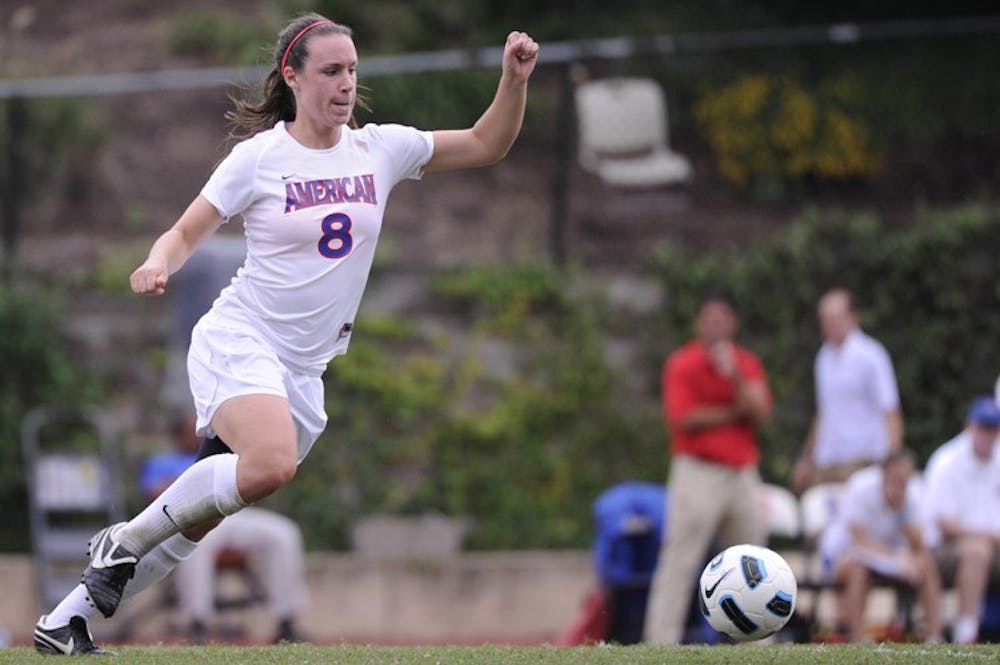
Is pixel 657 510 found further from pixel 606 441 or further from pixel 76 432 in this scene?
pixel 76 432

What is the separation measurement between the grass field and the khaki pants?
143 inches

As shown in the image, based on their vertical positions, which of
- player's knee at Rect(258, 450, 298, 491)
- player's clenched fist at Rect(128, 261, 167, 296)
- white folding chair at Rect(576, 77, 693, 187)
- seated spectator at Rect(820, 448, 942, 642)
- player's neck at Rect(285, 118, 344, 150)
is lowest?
seated spectator at Rect(820, 448, 942, 642)

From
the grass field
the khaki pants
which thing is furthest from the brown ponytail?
the khaki pants

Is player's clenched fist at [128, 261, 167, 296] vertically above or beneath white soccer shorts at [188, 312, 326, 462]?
above

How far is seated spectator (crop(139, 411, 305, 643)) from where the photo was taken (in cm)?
1090

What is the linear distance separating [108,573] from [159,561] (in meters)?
→ 0.23

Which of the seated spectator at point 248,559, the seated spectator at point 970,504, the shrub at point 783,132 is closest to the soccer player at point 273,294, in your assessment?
the seated spectator at point 248,559

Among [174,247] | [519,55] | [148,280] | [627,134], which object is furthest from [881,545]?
[148,280]

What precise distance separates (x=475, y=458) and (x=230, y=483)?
757 centimetres

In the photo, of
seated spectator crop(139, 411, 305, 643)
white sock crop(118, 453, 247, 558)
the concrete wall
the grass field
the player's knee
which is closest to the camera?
the player's knee

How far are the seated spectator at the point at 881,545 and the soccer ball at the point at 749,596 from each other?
13.8ft

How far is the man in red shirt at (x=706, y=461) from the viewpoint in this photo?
33.2 feet

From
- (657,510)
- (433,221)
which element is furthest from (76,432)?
(657,510)

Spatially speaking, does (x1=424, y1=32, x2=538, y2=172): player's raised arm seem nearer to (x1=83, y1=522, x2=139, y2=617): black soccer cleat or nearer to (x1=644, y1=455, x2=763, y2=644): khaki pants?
(x1=83, y1=522, x2=139, y2=617): black soccer cleat
